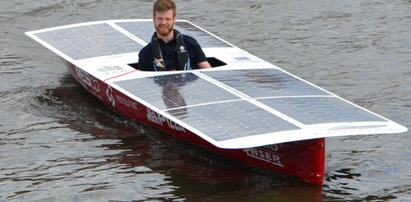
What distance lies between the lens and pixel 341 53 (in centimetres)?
1349

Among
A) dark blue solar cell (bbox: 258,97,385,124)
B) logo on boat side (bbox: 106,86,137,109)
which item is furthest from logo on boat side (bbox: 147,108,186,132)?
dark blue solar cell (bbox: 258,97,385,124)

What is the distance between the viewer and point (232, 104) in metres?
8.79

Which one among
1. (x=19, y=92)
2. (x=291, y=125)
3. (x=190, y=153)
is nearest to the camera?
(x=291, y=125)

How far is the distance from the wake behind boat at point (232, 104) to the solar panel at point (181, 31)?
0.06 meters

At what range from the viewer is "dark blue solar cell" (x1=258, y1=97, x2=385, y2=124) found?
8211 millimetres

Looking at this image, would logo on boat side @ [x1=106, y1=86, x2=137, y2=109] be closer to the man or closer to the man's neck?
the man

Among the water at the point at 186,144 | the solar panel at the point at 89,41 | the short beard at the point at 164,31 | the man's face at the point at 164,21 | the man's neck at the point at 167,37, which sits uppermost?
the man's face at the point at 164,21

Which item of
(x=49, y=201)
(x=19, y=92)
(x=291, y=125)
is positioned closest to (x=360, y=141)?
(x=291, y=125)

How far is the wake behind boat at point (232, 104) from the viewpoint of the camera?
26.2 ft

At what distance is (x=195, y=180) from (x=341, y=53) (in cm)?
556

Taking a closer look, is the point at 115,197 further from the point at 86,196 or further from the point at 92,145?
the point at 92,145

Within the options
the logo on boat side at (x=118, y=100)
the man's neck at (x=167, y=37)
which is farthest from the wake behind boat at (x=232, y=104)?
the man's neck at (x=167, y=37)

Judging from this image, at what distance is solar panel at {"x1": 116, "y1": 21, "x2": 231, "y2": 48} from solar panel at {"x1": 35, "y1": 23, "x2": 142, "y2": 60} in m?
0.21

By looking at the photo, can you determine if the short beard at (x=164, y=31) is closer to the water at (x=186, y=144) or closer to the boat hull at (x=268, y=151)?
the boat hull at (x=268, y=151)
